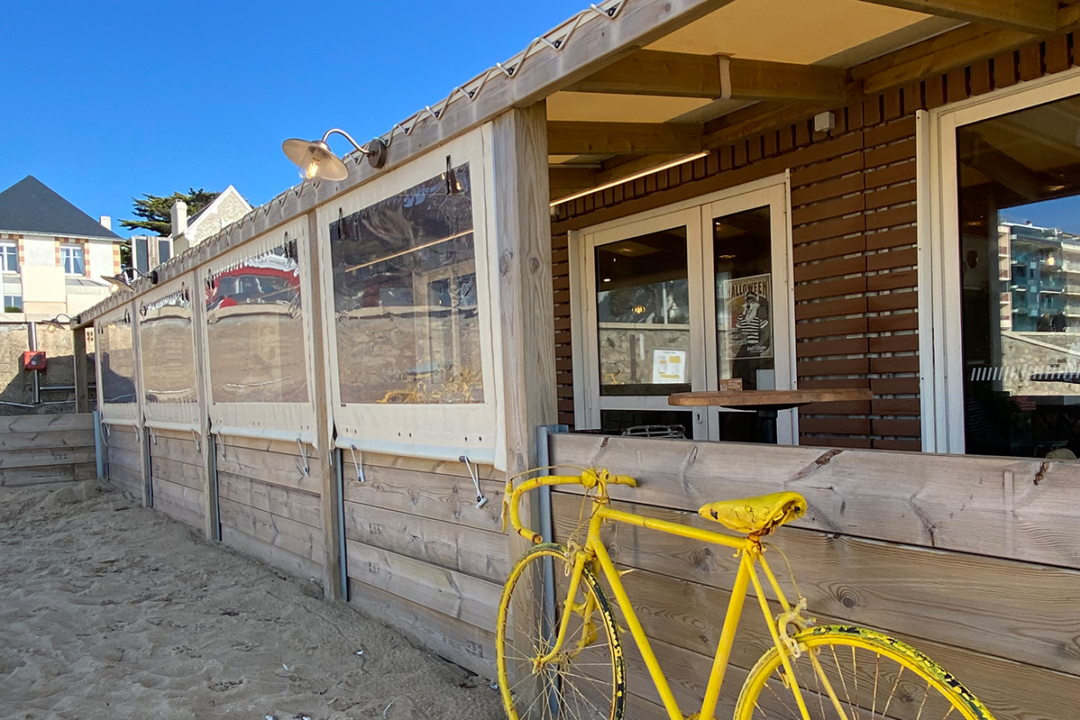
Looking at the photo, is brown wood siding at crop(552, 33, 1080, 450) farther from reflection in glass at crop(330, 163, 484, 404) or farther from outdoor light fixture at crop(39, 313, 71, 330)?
outdoor light fixture at crop(39, 313, 71, 330)

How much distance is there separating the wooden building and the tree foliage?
3906 centimetres

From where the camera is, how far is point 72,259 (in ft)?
119

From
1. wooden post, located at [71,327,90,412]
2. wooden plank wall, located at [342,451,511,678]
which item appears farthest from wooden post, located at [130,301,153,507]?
wooden plank wall, located at [342,451,511,678]

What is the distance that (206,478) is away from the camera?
574 centimetres

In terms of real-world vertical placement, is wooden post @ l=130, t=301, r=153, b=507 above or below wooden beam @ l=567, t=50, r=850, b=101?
below

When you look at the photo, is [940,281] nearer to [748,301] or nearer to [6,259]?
[748,301]

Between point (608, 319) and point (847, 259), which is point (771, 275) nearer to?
point (847, 259)

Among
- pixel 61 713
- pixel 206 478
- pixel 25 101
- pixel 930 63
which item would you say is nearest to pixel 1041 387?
pixel 930 63

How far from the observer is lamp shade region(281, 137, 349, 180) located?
3.23 meters

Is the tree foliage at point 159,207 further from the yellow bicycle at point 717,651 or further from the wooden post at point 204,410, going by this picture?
the yellow bicycle at point 717,651

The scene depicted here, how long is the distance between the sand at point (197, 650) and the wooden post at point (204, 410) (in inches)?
12.4

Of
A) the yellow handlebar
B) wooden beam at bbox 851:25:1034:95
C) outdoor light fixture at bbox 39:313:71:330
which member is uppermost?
wooden beam at bbox 851:25:1034:95

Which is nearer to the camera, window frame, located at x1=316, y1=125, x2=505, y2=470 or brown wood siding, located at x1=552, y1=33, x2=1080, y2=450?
window frame, located at x1=316, y1=125, x2=505, y2=470

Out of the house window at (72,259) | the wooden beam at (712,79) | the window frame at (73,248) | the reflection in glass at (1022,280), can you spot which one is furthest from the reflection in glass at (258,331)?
the house window at (72,259)
